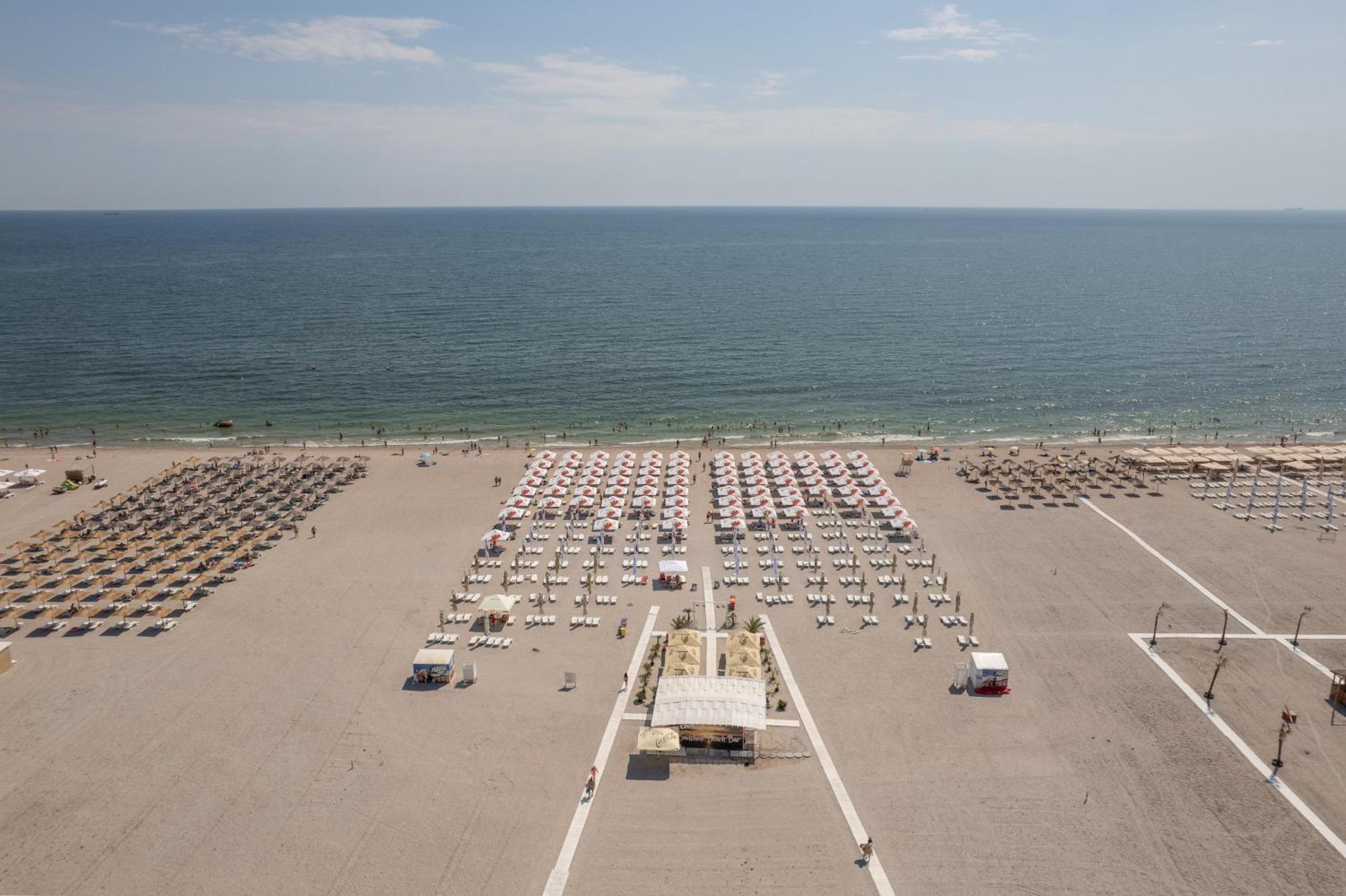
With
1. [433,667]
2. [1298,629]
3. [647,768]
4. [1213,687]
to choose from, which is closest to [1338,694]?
[1213,687]

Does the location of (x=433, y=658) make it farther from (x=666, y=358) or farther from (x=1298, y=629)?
(x=666, y=358)

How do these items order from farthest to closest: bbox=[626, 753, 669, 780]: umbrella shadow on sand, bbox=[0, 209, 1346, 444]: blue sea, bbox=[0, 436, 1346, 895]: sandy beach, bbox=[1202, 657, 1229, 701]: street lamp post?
bbox=[0, 209, 1346, 444]: blue sea < bbox=[1202, 657, 1229, 701]: street lamp post < bbox=[626, 753, 669, 780]: umbrella shadow on sand < bbox=[0, 436, 1346, 895]: sandy beach

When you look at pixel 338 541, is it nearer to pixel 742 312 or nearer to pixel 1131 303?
pixel 742 312

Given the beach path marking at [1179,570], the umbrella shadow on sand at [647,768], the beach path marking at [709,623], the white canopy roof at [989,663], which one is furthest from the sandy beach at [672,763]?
the white canopy roof at [989,663]

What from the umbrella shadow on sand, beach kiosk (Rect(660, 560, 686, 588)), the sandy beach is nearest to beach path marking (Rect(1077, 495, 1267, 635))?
the sandy beach

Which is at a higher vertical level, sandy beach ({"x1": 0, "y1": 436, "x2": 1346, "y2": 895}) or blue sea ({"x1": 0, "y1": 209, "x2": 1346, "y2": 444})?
blue sea ({"x1": 0, "y1": 209, "x2": 1346, "y2": 444})

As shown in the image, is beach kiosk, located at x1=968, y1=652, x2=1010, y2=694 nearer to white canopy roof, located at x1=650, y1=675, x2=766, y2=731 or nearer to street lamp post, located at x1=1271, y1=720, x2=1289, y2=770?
street lamp post, located at x1=1271, y1=720, x2=1289, y2=770

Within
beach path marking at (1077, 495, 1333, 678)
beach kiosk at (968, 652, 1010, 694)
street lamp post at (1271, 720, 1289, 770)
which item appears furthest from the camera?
beach path marking at (1077, 495, 1333, 678)
